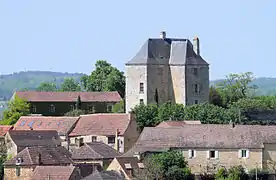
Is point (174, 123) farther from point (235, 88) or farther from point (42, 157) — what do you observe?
point (235, 88)

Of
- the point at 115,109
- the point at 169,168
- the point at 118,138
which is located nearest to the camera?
the point at 169,168

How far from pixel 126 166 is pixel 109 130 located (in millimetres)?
16844

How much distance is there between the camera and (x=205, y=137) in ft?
230

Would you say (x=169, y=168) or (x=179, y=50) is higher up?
(x=179, y=50)

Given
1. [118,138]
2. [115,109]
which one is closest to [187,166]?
[118,138]

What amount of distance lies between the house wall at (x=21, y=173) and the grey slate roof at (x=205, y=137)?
22.3 feet

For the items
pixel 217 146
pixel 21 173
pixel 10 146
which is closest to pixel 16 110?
pixel 10 146

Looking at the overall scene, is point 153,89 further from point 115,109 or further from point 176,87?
point 115,109

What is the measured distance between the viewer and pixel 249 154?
69062mm

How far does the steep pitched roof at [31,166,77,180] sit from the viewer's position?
65.1 metres

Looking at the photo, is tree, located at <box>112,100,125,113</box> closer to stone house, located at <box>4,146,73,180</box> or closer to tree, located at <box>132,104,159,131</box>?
tree, located at <box>132,104,159,131</box>

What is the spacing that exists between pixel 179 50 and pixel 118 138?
14.4m

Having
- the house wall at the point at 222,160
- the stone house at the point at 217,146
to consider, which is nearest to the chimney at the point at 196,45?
the stone house at the point at 217,146

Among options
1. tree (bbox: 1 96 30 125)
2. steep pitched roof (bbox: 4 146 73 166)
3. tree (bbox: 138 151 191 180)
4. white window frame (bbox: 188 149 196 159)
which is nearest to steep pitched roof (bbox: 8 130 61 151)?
steep pitched roof (bbox: 4 146 73 166)
